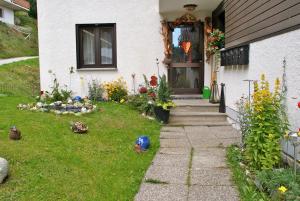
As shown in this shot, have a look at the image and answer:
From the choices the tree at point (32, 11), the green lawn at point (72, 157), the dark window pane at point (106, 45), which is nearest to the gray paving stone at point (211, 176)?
the green lawn at point (72, 157)

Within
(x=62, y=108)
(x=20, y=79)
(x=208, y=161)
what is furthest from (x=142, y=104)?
(x=20, y=79)

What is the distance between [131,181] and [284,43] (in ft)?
8.67

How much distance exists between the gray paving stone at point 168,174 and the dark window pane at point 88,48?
6.21 metres

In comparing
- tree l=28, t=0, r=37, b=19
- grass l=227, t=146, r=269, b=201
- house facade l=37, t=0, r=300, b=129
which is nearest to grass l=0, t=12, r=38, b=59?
tree l=28, t=0, r=37, b=19

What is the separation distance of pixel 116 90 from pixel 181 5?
2851 millimetres

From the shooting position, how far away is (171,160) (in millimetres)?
4816

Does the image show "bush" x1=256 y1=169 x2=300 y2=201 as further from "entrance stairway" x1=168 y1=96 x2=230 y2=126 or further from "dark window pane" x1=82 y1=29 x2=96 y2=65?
"dark window pane" x1=82 y1=29 x2=96 y2=65

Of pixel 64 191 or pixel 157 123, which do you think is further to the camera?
pixel 157 123

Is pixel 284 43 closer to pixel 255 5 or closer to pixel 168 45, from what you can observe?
pixel 255 5

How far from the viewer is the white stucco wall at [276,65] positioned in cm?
420

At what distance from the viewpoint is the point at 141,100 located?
332 inches

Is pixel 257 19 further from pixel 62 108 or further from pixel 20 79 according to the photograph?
pixel 20 79

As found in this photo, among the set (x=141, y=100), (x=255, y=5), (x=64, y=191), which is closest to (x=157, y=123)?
(x=141, y=100)

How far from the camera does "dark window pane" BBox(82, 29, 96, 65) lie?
1002 centimetres
